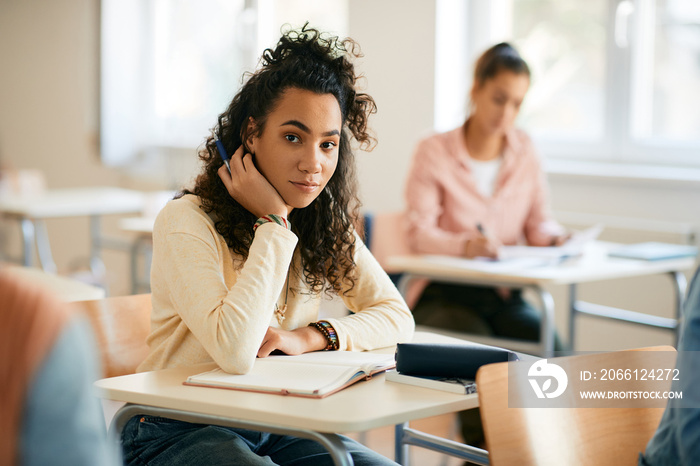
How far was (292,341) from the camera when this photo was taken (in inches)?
58.6

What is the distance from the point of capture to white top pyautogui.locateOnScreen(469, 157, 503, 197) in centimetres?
304

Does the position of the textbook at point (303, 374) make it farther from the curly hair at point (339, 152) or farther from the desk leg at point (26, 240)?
the desk leg at point (26, 240)

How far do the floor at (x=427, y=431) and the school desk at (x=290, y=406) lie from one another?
1.45 meters

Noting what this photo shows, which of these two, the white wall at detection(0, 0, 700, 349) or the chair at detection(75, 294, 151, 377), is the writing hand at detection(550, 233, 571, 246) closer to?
the white wall at detection(0, 0, 700, 349)

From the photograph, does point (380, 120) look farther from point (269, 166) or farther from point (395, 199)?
point (269, 166)

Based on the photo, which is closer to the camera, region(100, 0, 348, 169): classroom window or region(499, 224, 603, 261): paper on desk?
region(499, 224, 603, 261): paper on desk

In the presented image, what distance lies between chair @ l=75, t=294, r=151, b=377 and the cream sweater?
11 centimetres

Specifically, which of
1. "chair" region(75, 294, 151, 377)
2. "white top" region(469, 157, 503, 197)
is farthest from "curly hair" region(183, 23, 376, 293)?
"white top" region(469, 157, 503, 197)

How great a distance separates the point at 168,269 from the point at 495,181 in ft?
6.09

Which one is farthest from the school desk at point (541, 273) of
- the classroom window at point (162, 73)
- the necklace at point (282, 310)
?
the classroom window at point (162, 73)

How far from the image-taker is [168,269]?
1.43m

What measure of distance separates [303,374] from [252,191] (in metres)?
0.39

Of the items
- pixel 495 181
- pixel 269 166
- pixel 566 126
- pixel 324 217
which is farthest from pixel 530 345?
pixel 566 126

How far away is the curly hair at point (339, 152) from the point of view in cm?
155
